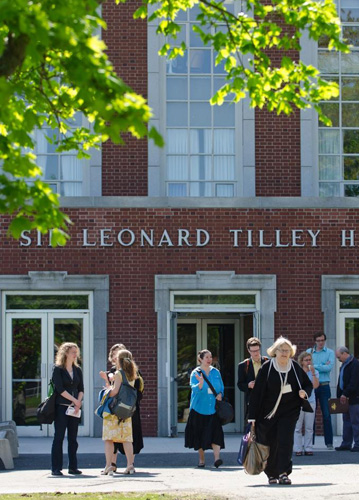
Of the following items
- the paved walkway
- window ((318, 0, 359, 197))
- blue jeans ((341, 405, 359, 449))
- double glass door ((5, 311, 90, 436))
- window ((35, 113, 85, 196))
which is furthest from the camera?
window ((318, 0, 359, 197))

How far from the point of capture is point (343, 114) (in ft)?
69.2

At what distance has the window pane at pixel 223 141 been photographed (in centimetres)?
2086

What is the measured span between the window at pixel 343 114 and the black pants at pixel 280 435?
375 inches

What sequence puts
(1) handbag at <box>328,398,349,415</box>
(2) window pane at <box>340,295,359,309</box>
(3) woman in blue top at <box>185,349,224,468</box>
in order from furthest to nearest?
(2) window pane at <box>340,295,359,309</box> < (1) handbag at <box>328,398,349,415</box> < (3) woman in blue top at <box>185,349,224,468</box>

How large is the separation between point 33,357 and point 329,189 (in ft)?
20.7

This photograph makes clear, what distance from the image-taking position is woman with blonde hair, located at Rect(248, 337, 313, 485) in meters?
11.9

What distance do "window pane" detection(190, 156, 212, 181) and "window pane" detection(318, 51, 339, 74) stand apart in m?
2.77

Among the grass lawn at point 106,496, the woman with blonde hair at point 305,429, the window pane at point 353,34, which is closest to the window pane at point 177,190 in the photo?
the window pane at point 353,34

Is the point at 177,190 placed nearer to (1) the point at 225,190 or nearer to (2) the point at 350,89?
(1) the point at 225,190

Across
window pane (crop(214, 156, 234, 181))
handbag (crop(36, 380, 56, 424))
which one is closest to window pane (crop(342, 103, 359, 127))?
window pane (crop(214, 156, 234, 181))

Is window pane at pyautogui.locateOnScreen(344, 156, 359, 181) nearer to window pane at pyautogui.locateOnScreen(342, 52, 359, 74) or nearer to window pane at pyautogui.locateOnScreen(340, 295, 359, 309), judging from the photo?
window pane at pyautogui.locateOnScreen(342, 52, 359, 74)

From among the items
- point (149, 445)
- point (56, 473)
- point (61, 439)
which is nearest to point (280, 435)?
point (61, 439)

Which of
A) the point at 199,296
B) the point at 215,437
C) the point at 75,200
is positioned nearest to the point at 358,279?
the point at 199,296

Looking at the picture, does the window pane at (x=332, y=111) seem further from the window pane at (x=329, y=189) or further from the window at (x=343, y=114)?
the window pane at (x=329, y=189)
